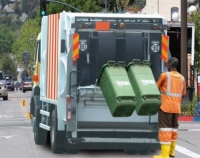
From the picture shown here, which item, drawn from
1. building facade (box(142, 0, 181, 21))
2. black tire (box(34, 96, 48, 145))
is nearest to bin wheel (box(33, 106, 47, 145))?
black tire (box(34, 96, 48, 145))

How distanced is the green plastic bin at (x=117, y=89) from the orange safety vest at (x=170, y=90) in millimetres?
690

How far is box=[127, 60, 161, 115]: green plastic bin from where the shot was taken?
498 inches

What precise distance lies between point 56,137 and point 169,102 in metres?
2.42

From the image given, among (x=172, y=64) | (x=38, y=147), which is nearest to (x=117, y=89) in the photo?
(x=172, y=64)

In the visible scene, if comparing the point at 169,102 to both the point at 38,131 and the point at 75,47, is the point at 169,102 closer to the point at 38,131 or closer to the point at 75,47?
the point at 75,47

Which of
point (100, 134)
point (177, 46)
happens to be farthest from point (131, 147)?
point (177, 46)

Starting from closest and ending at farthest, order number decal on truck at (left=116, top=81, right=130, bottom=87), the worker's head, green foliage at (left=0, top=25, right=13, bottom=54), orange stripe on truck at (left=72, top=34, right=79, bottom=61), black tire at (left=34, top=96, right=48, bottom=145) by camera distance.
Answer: number decal on truck at (left=116, top=81, right=130, bottom=87), the worker's head, orange stripe on truck at (left=72, top=34, right=79, bottom=61), black tire at (left=34, top=96, right=48, bottom=145), green foliage at (left=0, top=25, right=13, bottom=54)

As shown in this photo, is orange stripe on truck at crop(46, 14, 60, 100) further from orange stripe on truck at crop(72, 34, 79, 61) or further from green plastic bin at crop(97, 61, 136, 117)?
green plastic bin at crop(97, 61, 136, 117)

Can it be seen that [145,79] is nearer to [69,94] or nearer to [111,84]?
[111,84]

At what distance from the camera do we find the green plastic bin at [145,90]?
1266 cm

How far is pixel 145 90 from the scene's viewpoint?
12727mm

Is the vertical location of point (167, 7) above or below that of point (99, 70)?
above

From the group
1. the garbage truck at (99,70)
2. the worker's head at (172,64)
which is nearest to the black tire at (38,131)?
the garbage truck at (99,70)

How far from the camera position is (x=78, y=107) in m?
13.8
